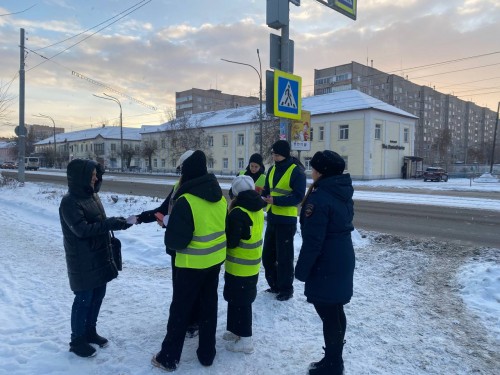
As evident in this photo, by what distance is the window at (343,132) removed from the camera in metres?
41.4

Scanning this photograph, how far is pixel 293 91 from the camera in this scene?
6.82 meters

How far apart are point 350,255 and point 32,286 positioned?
4.51 m

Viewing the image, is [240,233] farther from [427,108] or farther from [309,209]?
[427,108]

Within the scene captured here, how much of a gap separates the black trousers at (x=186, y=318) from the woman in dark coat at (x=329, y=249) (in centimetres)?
85

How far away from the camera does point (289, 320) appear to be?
4.25m

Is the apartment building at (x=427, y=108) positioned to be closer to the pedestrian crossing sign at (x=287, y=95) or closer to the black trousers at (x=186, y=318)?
the pedestrian crossing sign at (x=287, y=95)

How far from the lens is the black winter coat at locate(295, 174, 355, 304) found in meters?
3.02

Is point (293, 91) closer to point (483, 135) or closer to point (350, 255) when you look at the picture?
point (350, 255)

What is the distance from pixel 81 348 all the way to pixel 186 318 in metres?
1.05

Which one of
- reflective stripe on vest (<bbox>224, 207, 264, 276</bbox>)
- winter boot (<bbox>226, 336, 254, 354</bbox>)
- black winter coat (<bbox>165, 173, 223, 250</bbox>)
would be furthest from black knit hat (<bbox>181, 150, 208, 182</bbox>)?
winter boot (<bbox>226, 336, 254, 354</bbox>)

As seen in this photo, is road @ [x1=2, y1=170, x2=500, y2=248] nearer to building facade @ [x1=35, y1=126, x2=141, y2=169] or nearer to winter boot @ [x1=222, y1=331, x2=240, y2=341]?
winter boot @ [x1=222, y1=331, x2=240, y2=341]

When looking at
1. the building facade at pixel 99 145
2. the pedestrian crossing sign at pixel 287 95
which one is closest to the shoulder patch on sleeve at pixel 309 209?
the pedestrian crossing sign at pixel 287 95

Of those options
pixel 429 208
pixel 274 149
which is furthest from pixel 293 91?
pixel 429 208

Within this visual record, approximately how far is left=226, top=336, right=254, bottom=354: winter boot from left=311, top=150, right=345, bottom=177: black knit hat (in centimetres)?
173
